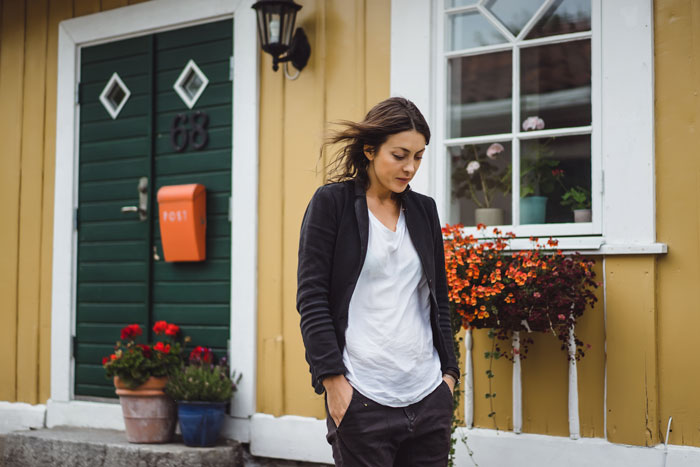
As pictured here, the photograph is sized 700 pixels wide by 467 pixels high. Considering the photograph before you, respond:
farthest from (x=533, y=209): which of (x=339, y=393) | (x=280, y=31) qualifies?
(x=339, y=393)

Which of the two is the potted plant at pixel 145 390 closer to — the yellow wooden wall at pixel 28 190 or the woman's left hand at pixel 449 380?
the yellow wooden wall at pixel 28 190

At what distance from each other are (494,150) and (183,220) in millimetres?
1973

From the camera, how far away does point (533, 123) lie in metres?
4.28

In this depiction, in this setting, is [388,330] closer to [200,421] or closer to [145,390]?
[200,421]

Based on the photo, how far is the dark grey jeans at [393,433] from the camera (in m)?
2.13

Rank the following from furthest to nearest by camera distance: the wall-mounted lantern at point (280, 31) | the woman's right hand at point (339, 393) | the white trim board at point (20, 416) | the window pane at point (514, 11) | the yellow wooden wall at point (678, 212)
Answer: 1. the white trim board at point (20, 416)
2. the wall-mounted lantern at point (280, 31)
3. the window pane at point (514, 11)
4. the yellow wooden wall at point (678, 212)
5. the woman's right hand at point (339, 393)

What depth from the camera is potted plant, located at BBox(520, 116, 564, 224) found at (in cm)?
421

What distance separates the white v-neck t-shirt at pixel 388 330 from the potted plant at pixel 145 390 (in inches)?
116

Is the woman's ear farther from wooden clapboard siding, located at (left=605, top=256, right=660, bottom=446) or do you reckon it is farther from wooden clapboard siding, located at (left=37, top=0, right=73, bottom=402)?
wooden clapboard siding, located at (left=37, top=0, right=73, bottom=402)

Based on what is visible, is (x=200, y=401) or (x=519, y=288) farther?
(x=200, y=401)

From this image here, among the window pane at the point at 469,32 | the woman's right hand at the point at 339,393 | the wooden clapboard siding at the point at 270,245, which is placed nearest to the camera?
the woman's right hand at the point at 339,393

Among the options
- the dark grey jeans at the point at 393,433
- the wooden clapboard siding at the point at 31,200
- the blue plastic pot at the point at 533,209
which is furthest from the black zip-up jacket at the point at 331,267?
the wooden clapboard siding at the point at 31,200

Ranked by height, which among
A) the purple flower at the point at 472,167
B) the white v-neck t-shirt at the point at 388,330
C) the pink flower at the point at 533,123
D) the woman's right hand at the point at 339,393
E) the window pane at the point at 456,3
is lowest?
the woman's right hand at the point at 339,393

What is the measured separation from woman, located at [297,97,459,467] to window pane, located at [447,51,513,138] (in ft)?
7.21
